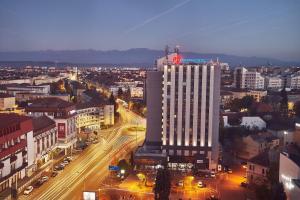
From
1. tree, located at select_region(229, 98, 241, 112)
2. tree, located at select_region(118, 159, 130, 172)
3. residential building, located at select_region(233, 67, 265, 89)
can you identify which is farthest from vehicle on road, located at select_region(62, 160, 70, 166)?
residential building, located at select_region(233, 67, 265, 89)

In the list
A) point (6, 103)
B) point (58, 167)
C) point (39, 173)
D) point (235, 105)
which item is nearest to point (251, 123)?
point (235, 105)

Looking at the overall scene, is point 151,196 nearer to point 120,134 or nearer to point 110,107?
point 120,134

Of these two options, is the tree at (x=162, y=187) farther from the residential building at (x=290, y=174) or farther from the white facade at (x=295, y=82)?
the white facade at (x=295, y=82)

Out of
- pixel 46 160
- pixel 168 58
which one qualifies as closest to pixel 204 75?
pixel 168 58

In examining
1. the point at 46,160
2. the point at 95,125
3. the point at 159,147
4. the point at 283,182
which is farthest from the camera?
the point at 95,125

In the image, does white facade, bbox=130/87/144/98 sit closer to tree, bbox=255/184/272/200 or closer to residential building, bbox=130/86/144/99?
A: residential building, bbox=130/86/144/99

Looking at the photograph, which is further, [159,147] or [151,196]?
[159,147]
